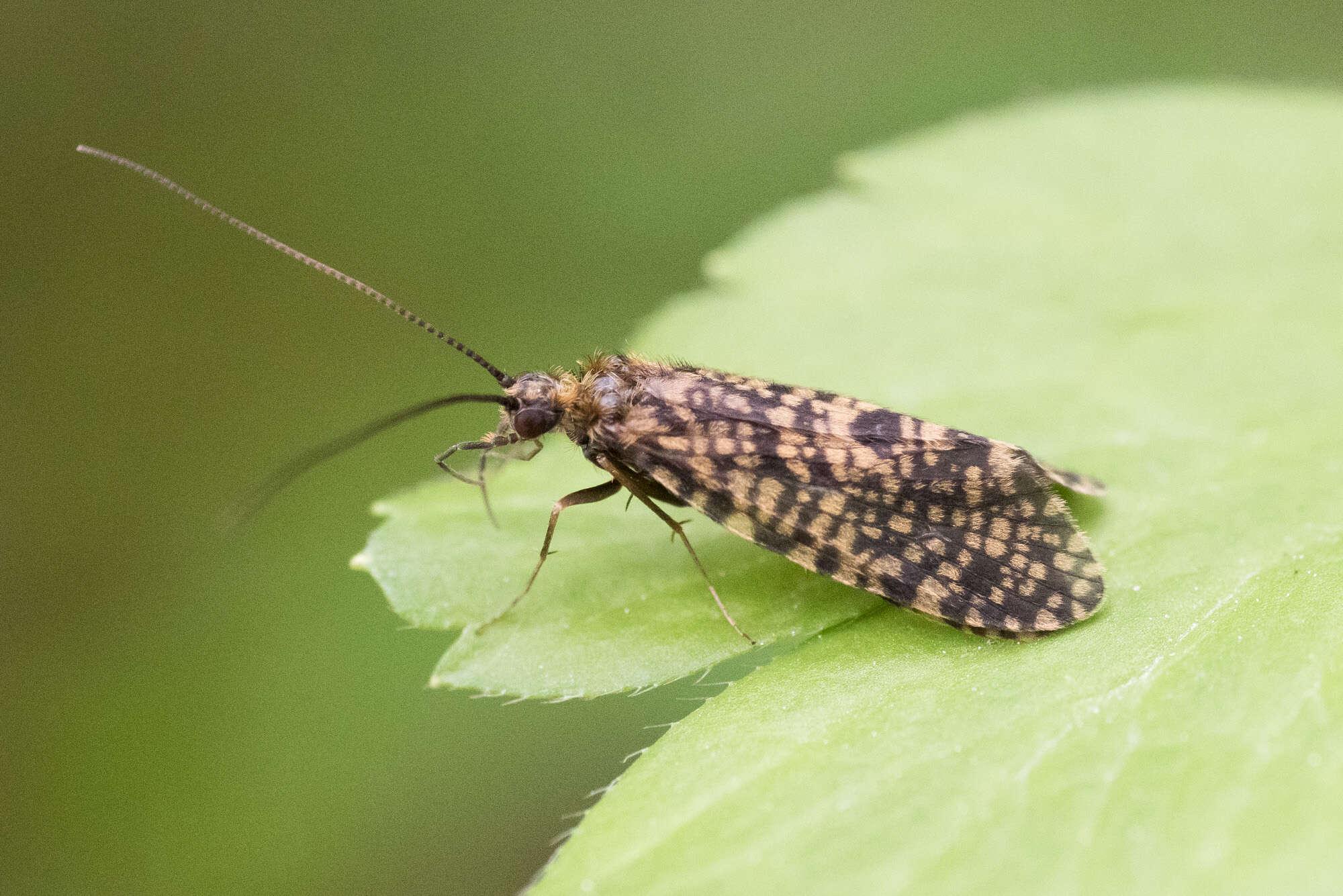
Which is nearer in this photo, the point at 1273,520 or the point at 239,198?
the point at 1273,520

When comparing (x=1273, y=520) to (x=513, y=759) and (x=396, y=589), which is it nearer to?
(x=396, y=589)

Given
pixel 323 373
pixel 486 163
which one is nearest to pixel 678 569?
pixel 323 373

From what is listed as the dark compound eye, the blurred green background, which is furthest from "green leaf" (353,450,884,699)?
the blurred green background

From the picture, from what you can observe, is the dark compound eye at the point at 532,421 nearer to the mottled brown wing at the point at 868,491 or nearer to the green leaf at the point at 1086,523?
the mottled brown wing at the point at 868,491

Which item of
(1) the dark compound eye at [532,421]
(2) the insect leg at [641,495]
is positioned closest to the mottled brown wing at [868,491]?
(2) the insect leg at [641,495]

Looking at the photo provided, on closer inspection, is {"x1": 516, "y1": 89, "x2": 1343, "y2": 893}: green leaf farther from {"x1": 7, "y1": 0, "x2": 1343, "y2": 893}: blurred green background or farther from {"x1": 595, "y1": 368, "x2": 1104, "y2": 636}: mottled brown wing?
{"x1": 7, "y1": 0, "x2": 1343, "y2": 893}: blurred green background

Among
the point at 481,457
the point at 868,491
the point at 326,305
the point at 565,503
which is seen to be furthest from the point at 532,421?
the point at 326,305
